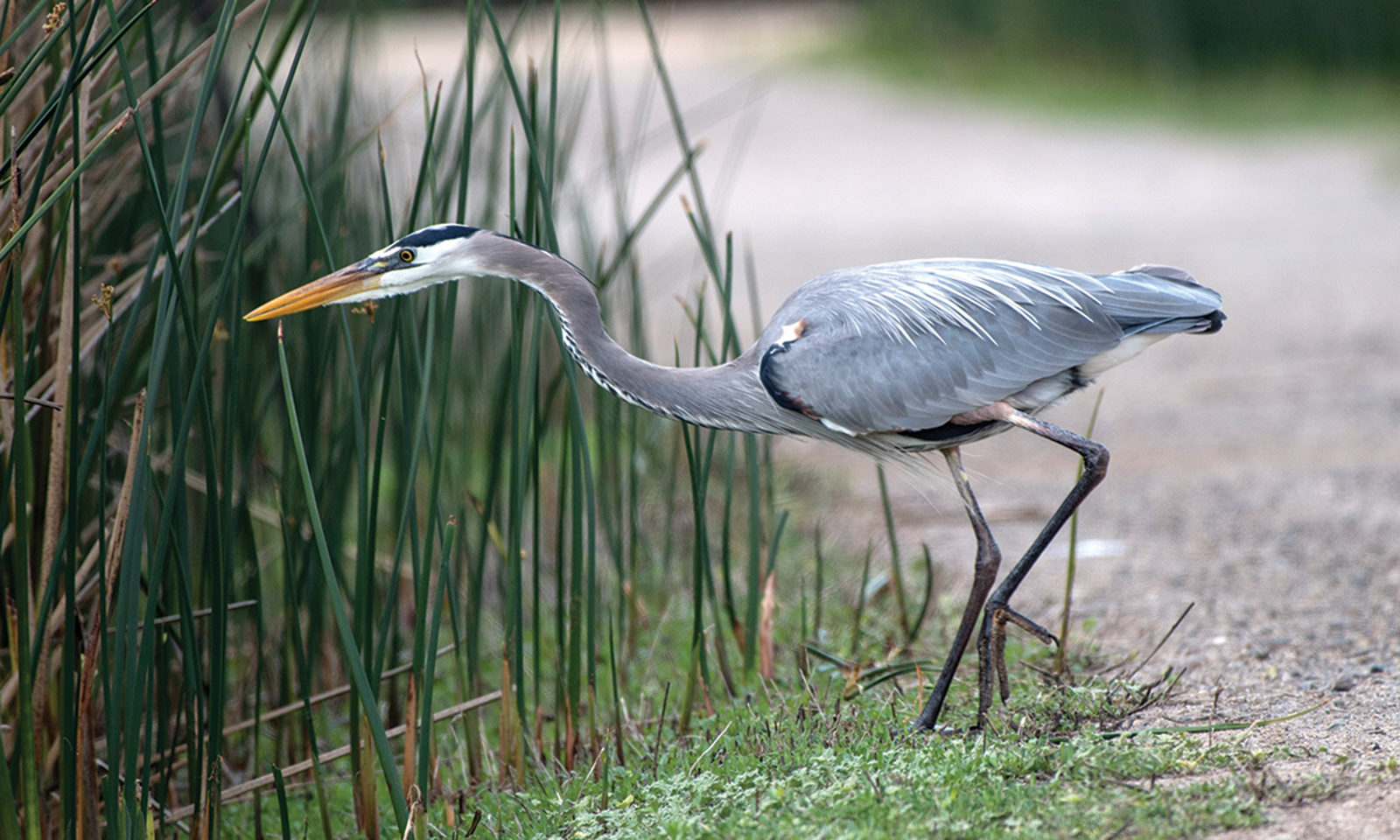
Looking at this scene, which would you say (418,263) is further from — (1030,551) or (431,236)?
(1030,551)

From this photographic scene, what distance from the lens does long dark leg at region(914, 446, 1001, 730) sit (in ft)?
8.44

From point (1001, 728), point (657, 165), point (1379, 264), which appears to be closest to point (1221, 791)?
point (1001, 728)

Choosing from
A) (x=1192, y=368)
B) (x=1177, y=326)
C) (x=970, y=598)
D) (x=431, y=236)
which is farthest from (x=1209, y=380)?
(x=431, y=236)

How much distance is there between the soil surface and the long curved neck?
612 mm

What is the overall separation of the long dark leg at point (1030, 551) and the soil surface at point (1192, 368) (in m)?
0.31

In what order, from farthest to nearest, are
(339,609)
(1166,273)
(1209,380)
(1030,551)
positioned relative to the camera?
(1209,380) < (1166,273) < (1030,551) < (339,609)

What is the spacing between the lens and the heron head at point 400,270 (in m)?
2.43

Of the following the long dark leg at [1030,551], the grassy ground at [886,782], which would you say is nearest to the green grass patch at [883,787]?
the grassy ground at [886,782]

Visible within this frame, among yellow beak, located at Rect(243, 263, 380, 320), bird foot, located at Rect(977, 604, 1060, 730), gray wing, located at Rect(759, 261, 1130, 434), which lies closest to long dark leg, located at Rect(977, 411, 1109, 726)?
bird foot, located at Rect(977, 604, 1060, 730)

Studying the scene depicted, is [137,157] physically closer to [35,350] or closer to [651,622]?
[35,350]

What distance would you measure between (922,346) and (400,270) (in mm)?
1000

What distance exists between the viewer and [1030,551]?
2.58 meters

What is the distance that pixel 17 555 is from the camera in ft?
Result: 7.13

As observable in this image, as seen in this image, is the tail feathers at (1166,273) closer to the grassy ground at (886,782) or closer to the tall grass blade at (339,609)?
the grassy ground at (886,782)
